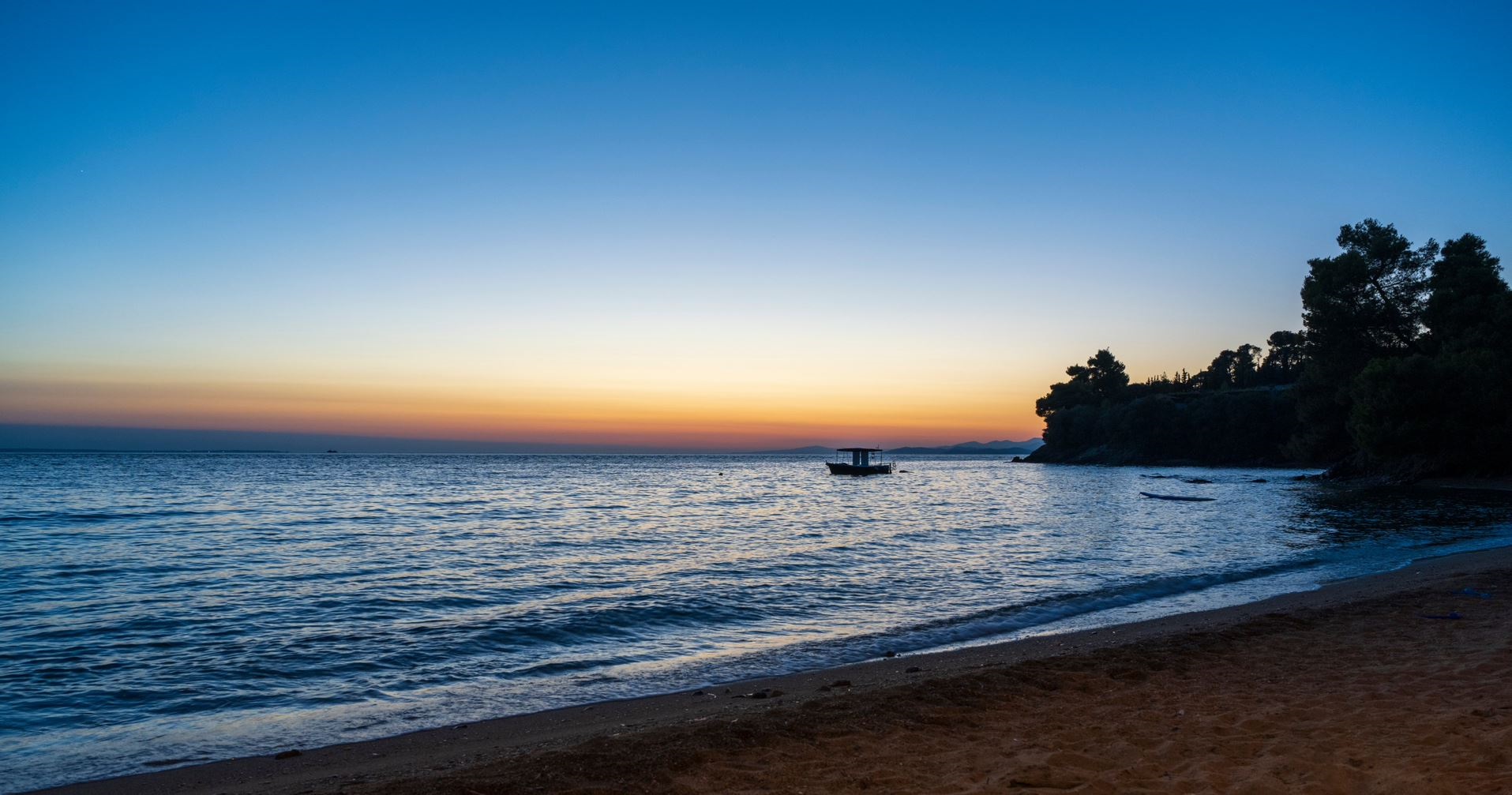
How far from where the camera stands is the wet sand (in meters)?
6.03

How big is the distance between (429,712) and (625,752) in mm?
3687

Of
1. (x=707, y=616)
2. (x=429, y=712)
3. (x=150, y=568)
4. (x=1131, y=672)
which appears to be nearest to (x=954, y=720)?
(x=1131, y=672)

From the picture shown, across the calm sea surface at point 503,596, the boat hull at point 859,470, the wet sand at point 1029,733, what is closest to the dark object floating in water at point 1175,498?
the calm sea surface at point 503,596

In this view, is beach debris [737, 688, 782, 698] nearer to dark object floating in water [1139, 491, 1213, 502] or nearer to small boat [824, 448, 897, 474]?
dark object floating in water [1139, 491, 1213, 502]

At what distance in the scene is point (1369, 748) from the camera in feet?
20.7

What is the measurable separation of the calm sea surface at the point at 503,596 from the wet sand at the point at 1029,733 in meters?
1.40

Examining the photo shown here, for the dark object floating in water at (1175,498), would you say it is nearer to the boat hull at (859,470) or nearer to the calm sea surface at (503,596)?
the calm sea surface at (503,596)

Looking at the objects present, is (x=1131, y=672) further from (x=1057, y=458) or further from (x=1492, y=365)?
(x=1057, y=458)

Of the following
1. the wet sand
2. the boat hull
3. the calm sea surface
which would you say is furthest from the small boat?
the wet sand

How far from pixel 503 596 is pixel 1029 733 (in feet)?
41.8

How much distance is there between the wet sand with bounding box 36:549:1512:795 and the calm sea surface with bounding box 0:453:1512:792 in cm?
140

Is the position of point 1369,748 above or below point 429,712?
above

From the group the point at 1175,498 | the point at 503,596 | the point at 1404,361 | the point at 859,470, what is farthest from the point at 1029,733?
the point at 859,470

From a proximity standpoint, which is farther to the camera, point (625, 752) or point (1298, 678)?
point (1298, 678)
